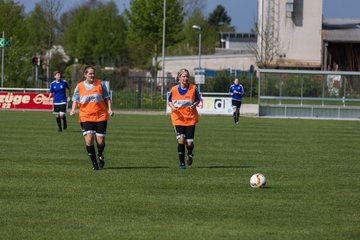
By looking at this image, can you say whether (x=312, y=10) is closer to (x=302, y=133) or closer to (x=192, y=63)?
(x=192, y=63)

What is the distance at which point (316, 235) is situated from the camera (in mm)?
9945

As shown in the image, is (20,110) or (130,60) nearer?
(20,110)

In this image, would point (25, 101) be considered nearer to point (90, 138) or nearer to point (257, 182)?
point (90, 138)

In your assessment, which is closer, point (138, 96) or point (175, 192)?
point (175, 192)

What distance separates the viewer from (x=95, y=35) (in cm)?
9244

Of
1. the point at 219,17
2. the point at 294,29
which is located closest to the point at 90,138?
the point at 294,29

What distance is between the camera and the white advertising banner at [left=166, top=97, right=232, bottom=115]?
162 feet

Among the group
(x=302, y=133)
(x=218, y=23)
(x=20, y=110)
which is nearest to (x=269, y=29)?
(x=20, y=110)

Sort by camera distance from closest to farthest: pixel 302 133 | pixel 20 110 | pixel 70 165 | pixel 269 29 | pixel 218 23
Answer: pixel 70 165, pixel 302 133, pixel 20 110, pixel 269 29, pixel 218 23

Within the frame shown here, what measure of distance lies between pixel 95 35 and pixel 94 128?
7618 centimetres

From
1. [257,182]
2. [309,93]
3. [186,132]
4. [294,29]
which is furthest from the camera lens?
[294,29]

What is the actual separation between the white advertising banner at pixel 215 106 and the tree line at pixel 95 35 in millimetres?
16636

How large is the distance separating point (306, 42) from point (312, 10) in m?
3.00

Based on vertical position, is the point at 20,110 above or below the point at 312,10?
below
